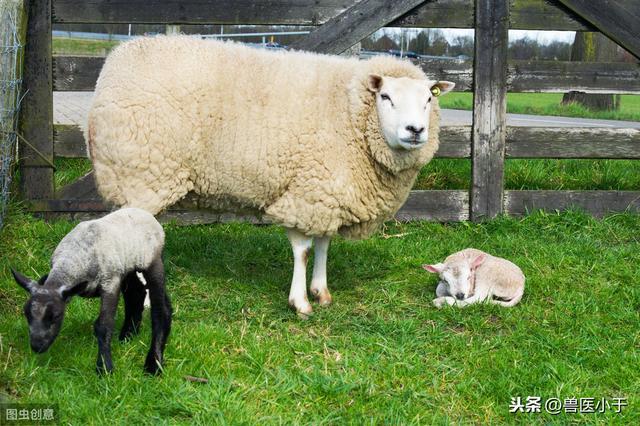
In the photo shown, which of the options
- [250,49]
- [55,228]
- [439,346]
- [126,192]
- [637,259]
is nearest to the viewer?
[439,346]

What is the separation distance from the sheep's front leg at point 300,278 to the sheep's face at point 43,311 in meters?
1.67

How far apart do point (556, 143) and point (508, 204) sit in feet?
2.12

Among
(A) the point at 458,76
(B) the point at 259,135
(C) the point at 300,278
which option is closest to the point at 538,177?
(A) the point at 458,76

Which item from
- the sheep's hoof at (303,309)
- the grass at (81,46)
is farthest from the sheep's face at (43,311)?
the grass at (81,46)

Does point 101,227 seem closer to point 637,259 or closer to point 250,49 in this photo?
point 250,49

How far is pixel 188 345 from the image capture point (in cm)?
363

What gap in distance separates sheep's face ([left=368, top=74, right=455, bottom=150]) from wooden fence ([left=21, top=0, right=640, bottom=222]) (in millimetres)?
1685

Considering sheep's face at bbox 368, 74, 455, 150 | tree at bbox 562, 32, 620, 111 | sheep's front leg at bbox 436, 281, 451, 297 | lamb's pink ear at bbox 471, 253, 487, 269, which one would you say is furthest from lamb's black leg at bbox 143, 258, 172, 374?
tree at bbox 562, 32, 620, 111

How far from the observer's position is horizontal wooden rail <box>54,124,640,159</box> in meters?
6.16

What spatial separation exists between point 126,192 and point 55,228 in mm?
1560

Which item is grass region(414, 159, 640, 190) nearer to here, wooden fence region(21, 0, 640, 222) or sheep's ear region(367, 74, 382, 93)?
wooden fence region(21, 0, 640, 222)

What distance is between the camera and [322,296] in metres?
4.63

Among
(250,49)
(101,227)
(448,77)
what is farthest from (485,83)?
(101,227)

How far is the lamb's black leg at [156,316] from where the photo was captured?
3.34 metres
